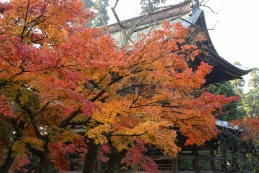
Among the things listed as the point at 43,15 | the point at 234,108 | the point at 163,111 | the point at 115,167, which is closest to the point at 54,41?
the point at 43,15

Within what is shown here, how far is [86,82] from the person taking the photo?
6.25m

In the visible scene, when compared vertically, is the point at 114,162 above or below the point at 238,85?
below

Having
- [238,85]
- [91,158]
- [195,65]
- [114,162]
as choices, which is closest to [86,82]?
[91,158]

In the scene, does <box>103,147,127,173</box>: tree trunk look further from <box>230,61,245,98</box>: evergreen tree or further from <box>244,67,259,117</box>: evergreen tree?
<box>230,61,245,98</box>: evergreen tree

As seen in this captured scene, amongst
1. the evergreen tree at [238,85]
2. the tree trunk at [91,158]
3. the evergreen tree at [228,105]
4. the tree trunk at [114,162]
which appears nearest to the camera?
the tree trunk at [91,158]

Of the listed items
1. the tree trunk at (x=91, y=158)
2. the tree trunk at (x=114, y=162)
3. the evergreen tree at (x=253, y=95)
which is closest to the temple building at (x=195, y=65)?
the tree trunk at (x=114, y=162)

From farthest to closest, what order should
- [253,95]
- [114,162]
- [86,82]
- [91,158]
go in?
[253,95] → [114,162] → [91,158] → [86,82]

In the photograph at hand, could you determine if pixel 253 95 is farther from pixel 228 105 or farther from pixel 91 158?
A: pixel 91 158

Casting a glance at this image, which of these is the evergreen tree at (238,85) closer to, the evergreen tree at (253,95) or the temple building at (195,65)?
the evergreen tree at (253,95)

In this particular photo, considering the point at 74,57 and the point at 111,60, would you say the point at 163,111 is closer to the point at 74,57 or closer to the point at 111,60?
the point at 111,60

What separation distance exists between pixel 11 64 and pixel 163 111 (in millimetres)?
3996

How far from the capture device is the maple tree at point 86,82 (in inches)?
194

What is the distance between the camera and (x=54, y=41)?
598 cm

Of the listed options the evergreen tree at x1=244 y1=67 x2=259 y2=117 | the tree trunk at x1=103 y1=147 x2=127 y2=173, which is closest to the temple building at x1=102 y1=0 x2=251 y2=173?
the tree trunk at x1=103 y1=147 x2=127 y2=173
